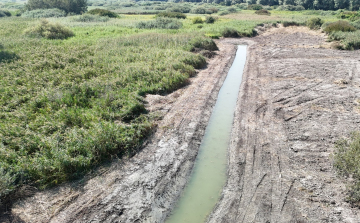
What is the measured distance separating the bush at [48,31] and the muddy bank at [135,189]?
19.0 metres

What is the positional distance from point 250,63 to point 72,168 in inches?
583

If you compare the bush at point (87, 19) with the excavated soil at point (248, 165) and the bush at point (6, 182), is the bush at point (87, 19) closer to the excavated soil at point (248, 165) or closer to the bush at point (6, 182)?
the excavated soil at point (248, 165)

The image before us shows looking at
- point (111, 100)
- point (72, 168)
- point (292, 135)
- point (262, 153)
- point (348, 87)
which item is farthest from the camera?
point (348, 87)

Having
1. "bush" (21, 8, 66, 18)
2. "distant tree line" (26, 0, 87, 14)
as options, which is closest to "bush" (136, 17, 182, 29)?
"bush" (21, 8, 66, 18)

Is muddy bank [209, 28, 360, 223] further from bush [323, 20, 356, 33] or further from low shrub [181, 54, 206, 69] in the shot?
bush [323, 20, 356, 33]

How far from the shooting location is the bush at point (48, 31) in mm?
22875

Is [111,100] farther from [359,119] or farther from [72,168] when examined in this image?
[359,119]

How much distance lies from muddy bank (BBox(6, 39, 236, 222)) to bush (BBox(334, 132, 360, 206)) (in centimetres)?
412

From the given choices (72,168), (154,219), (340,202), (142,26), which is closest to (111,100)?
(72,168)

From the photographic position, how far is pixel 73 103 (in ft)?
32.2

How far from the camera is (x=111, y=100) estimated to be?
1018 cm

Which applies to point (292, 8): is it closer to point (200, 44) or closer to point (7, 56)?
point (200, 44)

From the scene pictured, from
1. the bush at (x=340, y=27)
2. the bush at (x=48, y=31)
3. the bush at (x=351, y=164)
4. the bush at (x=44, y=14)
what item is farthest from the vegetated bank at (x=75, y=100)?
the bush at (x=44, y=14)

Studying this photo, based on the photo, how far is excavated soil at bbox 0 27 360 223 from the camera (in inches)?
223
